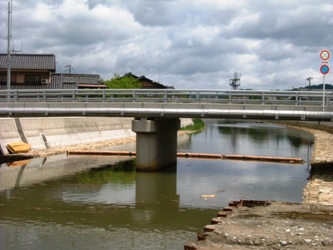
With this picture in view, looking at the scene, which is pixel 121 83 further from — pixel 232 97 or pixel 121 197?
pixel 121 197

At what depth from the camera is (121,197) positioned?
68.2 ft

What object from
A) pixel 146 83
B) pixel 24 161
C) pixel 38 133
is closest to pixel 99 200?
pixel 24 161

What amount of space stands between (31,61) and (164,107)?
33539 mm

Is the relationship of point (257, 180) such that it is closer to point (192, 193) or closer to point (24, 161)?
point (192, 193)

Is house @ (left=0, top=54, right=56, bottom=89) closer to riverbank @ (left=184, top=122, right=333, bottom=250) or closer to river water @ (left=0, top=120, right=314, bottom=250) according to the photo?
river water @ (left=0, top=120, right=314, bottom=250)

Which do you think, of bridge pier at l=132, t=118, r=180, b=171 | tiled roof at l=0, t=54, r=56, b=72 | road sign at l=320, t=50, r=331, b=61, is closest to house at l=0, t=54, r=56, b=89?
tiled roof at l=0, t=54, r=56, b=72

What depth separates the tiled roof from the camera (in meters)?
54.7

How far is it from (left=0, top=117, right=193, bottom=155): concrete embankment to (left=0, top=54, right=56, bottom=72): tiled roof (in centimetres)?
1075

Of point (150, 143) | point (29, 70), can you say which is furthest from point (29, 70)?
point (150, 143)

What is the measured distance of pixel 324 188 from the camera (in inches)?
854

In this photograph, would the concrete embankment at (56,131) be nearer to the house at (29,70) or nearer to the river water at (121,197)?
the river water at (121,197)

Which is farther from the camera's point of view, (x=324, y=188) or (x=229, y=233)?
(x=324, y=188)

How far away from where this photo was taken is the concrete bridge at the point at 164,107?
25109 mm

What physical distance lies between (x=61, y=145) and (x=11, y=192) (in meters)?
18.8
